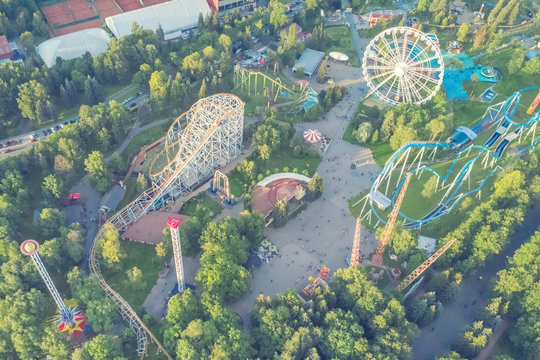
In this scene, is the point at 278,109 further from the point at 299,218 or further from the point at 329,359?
the point at 329,359

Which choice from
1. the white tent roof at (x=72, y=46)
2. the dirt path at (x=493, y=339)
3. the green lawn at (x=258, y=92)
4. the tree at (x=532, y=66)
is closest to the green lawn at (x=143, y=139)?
the green lawn at (x=258, y=92)

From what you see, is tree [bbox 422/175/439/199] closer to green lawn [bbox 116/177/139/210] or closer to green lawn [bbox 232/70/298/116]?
green lawn [bbox 232/70/298/116]

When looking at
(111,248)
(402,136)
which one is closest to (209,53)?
(402,136)

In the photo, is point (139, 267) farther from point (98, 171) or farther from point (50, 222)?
point (98, 171)

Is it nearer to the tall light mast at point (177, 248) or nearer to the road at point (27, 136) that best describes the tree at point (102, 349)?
the tall light mast at point (177, 248)

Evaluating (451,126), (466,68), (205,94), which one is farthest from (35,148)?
(466,68)
